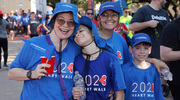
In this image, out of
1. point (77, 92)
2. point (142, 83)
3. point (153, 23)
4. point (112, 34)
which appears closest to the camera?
point (77, 92)

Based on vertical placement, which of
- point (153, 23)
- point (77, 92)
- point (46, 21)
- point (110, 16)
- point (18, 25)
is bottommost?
point (18, 25)

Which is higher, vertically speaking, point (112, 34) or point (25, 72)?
point (112, 34)

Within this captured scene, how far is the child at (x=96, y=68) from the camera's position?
8.73 ft

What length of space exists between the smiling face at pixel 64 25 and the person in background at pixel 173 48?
1418mm

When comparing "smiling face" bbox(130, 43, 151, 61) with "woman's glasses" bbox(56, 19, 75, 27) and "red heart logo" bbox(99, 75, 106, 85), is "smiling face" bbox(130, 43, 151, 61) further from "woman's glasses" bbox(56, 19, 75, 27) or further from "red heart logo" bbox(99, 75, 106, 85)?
"woman's glasses" bbox(56, 19, 75, 27)

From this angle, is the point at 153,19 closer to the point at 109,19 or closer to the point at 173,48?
the point at 173,48

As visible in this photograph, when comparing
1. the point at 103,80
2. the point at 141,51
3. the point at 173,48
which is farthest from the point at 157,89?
the point at 103,80

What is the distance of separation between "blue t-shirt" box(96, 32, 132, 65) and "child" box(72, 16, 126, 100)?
0.29 metres

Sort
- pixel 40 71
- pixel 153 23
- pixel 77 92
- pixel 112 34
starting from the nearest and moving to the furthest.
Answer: pixel 40 71 < pixel 77 92 < pixel 112 34 < pixel 153 23

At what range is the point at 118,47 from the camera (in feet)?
10.3

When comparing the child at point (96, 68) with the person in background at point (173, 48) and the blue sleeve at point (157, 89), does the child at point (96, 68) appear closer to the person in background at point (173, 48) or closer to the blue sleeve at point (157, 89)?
the blue sleeve at point (157, 89)

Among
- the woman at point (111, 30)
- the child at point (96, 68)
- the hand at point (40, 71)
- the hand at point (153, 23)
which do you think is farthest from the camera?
the hand at point (153, 23)

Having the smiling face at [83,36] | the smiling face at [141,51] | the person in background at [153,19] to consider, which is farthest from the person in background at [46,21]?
the smiling face at [83,36]

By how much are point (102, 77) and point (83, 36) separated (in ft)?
1.57
